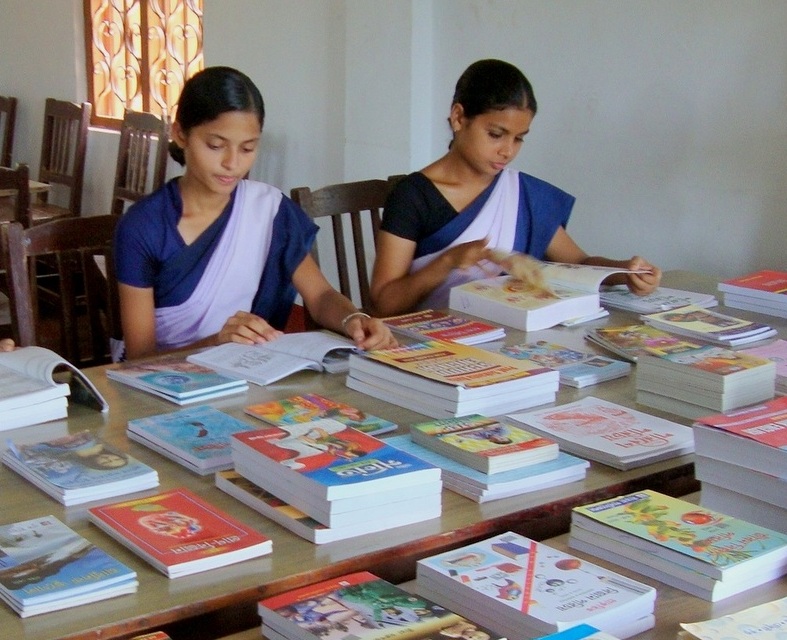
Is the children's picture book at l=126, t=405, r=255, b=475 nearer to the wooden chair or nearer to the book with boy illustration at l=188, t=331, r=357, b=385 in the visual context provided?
the book with boy illustration at l=188, t=331, r=357, b=385

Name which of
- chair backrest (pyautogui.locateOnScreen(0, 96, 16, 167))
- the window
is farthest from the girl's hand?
chair backrest (pyautogui.locateOnScreen(0, 96, 16, 167))

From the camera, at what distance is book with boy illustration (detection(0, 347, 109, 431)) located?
1404mm

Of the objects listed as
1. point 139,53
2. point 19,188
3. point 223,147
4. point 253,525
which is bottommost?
point 253,525

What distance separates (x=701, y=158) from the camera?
262cm

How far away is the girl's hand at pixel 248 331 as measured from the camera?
1.76m

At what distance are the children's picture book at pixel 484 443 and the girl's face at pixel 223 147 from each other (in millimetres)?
786

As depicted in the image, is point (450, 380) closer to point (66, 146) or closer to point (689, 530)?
point (689, 530)

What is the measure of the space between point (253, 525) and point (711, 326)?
102 cm

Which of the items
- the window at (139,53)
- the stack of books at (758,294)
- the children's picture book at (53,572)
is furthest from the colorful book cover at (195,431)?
the window at (139,53)

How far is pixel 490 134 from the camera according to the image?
7.13 ft

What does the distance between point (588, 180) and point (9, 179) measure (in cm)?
187

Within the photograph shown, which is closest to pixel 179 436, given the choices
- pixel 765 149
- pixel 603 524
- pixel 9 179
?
pixel 603 524

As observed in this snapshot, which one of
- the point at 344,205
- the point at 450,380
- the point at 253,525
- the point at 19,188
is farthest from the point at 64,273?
the point at 19,188

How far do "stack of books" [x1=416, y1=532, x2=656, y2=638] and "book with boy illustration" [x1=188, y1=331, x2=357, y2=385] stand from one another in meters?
0.64
